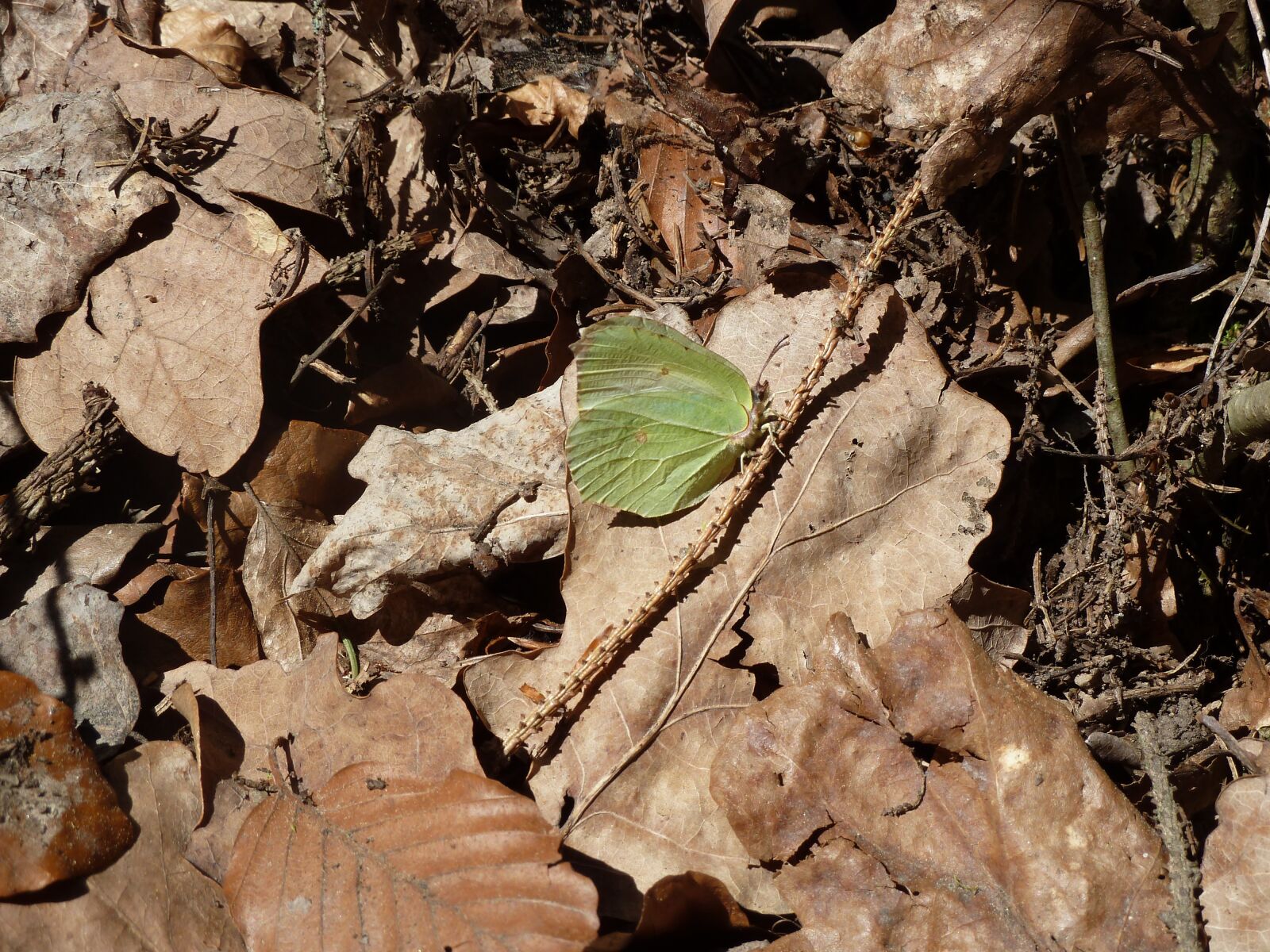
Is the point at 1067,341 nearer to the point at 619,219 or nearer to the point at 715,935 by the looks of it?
the point at 619,219

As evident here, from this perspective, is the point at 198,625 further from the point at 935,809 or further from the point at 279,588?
the point at 935,809

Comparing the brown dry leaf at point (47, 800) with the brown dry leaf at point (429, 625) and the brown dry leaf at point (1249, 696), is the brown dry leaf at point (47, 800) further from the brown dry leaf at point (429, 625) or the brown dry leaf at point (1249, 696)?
the brown dry leaf at point (1249, 696)

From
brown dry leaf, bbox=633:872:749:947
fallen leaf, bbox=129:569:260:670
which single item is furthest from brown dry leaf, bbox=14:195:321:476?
brown dry leaf, bbox=633:872:749:947

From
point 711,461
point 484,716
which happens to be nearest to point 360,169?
point 711,461

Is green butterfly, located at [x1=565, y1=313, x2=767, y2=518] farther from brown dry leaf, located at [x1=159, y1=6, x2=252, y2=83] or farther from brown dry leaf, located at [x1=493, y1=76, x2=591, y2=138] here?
brown dry leaf, located at [x1=159, y1=6, x2=252, y2=83]

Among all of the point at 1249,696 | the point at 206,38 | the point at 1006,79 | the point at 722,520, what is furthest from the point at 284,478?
the point at 1249,696
